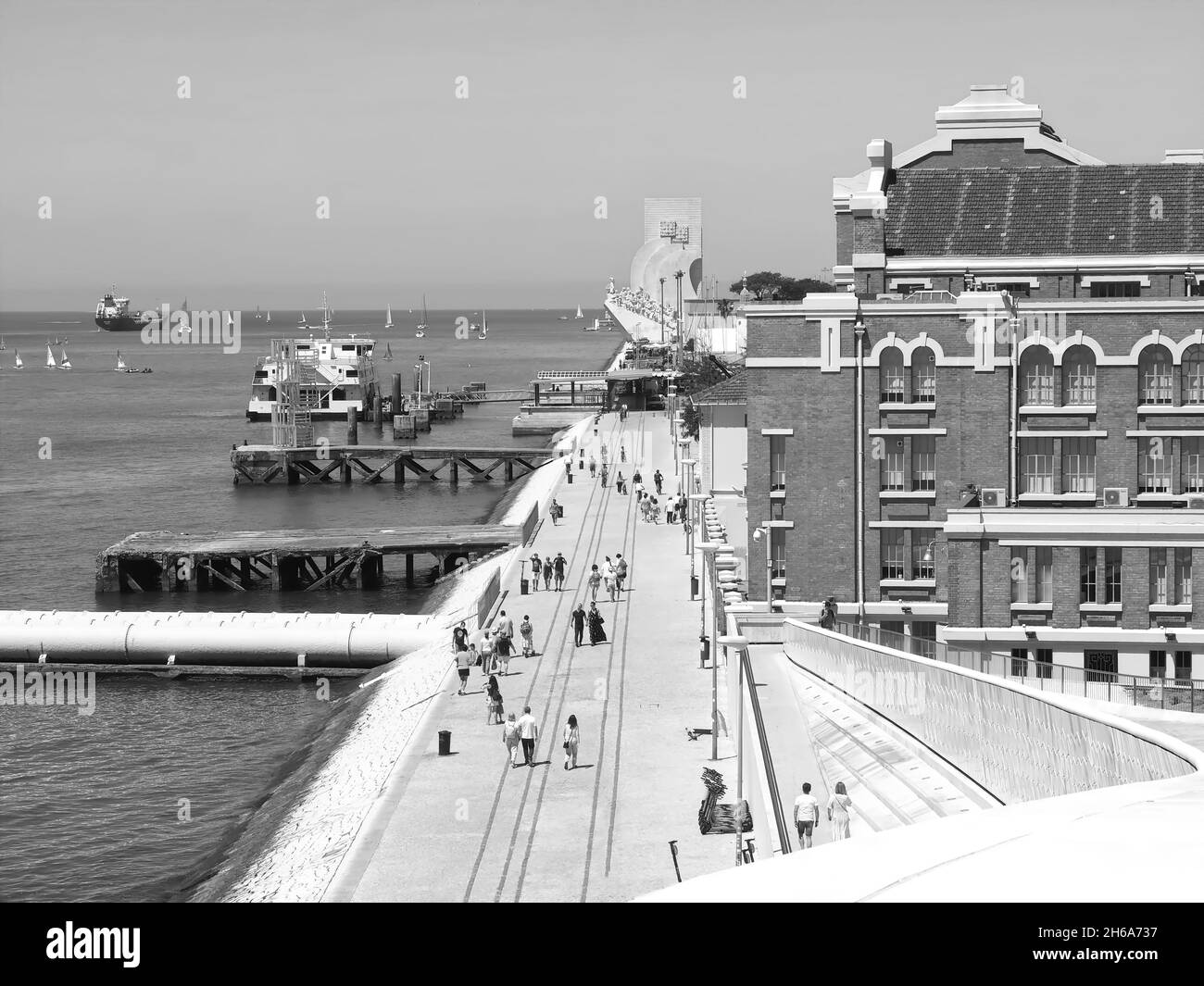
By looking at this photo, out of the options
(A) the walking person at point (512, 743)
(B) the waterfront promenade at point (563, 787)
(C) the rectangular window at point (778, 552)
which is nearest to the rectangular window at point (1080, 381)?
(C) the rectangular window at point (778, 552)

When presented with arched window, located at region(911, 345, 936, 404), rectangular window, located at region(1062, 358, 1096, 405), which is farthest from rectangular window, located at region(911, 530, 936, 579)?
rectangular window, located at region(1062, 358, 1096, 405)

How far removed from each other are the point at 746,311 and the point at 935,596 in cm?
674

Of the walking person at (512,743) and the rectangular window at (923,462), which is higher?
the rectangular window at (923,462)

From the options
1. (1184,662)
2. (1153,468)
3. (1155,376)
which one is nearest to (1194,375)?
(1155,376)

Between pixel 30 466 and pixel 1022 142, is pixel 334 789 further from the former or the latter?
pixel 30 466

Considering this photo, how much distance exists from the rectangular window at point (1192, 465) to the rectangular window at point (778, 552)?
777 centimetres

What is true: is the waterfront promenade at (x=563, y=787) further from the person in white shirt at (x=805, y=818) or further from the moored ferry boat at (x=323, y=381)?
the moored ferry boat at (x=323, y=381)

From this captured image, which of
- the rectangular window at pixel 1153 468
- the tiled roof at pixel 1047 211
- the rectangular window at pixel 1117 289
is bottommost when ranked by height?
the rectangular window at pixel 1153 468

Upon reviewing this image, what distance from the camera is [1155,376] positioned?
96.5ft

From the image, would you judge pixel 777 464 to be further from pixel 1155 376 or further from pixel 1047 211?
pixel 1047 211

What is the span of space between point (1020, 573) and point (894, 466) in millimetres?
4104

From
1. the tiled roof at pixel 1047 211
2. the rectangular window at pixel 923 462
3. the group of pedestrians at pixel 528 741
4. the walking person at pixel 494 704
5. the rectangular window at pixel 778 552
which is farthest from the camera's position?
the tiled roof at pixel 1047 211

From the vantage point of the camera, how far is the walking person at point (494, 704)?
31.5m
